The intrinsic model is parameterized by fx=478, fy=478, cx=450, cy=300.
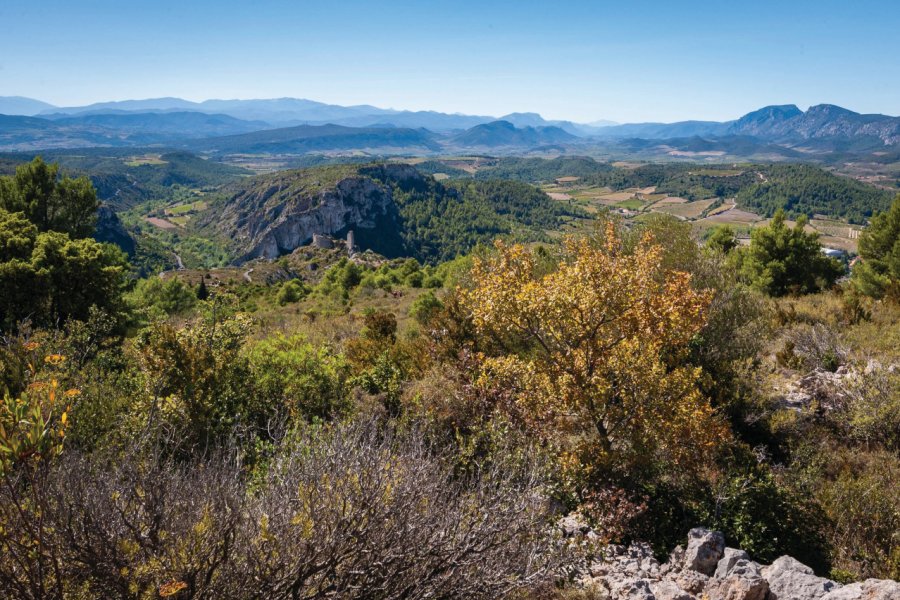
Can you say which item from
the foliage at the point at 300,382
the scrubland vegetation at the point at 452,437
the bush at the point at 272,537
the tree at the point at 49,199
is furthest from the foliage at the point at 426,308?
the tree at the point at 49,199

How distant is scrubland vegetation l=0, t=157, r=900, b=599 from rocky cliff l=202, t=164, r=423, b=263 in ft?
477

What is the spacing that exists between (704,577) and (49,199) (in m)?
36.2

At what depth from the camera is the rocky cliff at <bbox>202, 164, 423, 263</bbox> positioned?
159125 millimetres

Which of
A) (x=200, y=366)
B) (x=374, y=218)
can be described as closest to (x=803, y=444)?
(x=200, y=366)

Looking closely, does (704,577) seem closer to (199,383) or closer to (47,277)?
(199,383)

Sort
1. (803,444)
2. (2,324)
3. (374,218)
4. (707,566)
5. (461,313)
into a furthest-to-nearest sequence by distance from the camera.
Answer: (374,218)
(2,324)
(461,313)
(803,444)
(707,566)

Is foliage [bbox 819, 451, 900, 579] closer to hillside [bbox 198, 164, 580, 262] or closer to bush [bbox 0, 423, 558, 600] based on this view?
bush [bbox 0, 423, 558, 600]

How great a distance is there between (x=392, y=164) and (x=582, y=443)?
200 metres

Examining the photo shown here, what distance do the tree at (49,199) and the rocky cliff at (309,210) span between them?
130 m

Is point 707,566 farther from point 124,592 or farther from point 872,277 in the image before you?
point 872,277

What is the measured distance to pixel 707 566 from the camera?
8.04 m

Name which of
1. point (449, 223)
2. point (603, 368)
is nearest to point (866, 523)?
point (603, 368)

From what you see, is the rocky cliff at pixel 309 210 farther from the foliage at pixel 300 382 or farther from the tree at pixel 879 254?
the foliage at pixel 300 382

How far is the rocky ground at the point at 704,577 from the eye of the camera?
6.73 metres
